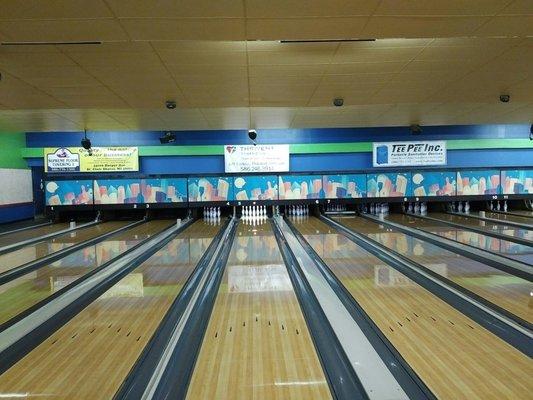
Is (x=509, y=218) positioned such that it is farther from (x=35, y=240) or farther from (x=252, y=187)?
(x=35, y=240)

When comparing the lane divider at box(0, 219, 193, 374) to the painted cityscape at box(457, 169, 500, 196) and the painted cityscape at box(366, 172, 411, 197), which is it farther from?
the painted cityscape at box(457, 169, 500, 196)

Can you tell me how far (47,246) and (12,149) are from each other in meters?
4.72

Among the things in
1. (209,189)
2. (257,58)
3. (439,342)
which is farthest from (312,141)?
(439,342)

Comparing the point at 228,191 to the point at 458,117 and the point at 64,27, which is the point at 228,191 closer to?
the point at 458,117

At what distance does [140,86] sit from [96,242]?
3281 millimetres

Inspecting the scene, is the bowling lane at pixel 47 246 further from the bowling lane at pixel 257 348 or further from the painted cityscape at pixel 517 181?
the painted cityscape at pixel 517 181

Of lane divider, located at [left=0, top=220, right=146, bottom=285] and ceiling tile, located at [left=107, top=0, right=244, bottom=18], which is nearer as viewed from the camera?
ceiling tile, located at [left=107, top=0, right=244, bottom=18]

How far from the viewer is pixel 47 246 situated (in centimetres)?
656

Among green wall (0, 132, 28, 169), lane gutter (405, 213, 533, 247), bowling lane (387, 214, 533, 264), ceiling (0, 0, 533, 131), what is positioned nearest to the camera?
ceiling (0, 0, 533, 131)

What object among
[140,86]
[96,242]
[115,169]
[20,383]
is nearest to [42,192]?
[115,169]

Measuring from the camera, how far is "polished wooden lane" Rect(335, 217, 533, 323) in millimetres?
3351

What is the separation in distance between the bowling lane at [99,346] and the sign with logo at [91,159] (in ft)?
20.3

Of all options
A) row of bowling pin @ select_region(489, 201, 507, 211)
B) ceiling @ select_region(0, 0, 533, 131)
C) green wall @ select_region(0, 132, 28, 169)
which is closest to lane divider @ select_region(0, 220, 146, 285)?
ceiling @ select_region(0, 0, 533, 131)

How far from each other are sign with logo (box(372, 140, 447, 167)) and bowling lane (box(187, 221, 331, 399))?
695cm
